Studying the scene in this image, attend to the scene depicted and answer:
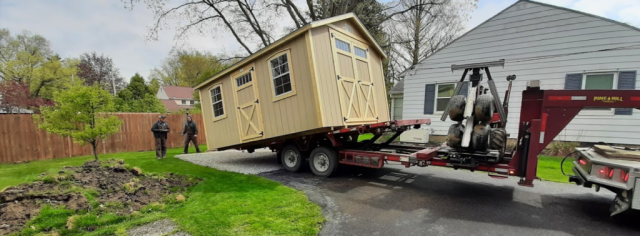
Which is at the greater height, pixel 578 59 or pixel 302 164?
pixel 578 59

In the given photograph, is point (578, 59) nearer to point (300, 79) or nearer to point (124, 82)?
point (300, 79)

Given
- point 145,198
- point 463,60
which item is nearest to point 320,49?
point 145,198

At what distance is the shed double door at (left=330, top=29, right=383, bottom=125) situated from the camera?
20.0ft

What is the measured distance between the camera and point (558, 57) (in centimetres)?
894

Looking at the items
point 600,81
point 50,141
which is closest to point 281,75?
point 600,81

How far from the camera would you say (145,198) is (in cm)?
454

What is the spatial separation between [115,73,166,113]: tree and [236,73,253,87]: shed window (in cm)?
1464

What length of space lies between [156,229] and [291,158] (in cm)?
405

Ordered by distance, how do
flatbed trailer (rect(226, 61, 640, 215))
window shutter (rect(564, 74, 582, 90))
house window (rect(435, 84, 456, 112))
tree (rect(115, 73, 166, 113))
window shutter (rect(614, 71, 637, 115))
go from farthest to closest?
tree (rect(115, 73, 166, 113)) < house window (rect(435, 84, 456, 112)) < window shutter (rect(564, 74, 582, 90)) < window shutter (rect(614, 71, 637, 115)) < flatbed trailer (rect(226, 61, 640, 215))

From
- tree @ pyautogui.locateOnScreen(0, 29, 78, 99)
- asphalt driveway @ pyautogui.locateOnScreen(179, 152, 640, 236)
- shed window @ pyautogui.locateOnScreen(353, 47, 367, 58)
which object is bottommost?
asphalt driveway @ pyautogui.locateOnScreen(179, 152, 640, 236)

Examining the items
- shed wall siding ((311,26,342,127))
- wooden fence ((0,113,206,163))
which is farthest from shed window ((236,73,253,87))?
wooden fence ((0,113,206,163))

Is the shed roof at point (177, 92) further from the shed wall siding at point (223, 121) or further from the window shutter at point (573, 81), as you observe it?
the window shutter at point (573, 81)

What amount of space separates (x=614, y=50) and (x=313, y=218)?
36.2 feet

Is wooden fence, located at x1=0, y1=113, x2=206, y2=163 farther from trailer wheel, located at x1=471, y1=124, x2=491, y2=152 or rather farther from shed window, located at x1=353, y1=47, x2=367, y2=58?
trailer wheel, located at x1=471, y1=124, x2=491, y2=152
